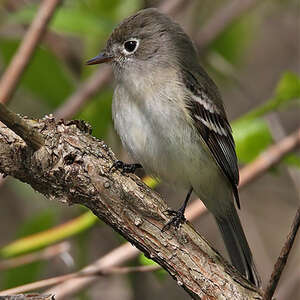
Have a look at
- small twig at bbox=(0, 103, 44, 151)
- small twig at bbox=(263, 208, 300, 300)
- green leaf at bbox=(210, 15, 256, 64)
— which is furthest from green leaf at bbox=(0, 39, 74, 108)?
small twig at bbox=(263, 208, 300, 300)

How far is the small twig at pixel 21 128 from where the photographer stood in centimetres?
221

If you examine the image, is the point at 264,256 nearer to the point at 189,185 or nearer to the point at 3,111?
the point at 189,185

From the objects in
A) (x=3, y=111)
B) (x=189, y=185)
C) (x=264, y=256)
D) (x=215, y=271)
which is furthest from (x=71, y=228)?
(x=264, y=256)

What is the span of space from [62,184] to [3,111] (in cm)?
48

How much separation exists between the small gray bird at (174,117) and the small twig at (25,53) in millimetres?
405

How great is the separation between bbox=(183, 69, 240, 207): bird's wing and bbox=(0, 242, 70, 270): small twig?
1010mm

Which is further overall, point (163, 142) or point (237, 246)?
point (237, 246)

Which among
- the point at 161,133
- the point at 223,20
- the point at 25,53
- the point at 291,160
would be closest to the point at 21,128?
the point at 161,133

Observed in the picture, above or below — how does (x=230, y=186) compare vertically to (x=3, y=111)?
above

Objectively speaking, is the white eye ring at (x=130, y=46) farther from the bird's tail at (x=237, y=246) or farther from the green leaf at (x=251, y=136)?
the bird's tail at (x=237, y=246)

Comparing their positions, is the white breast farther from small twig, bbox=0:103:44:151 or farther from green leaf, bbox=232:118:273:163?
small twig, bbox=0:103:44:151

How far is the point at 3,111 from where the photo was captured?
219cm

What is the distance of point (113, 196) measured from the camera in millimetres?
2621

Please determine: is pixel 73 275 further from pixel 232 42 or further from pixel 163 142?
pixel 232 42
